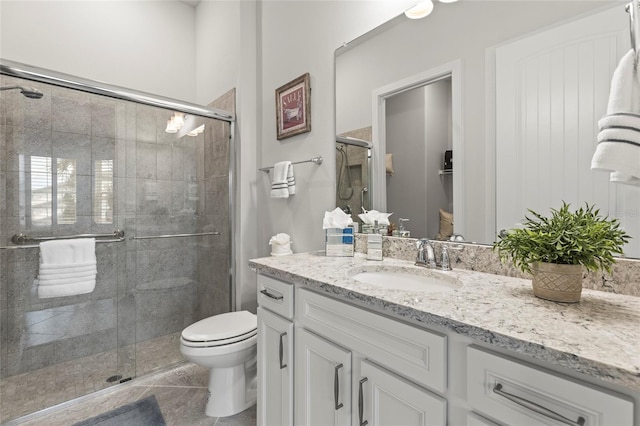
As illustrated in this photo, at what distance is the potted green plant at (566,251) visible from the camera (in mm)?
715

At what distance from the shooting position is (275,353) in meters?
1.22

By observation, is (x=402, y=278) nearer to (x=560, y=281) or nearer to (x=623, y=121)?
(x=560, y=281)

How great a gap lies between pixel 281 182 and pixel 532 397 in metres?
1.57

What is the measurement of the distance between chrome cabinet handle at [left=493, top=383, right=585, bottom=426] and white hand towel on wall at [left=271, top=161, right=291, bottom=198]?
148 cm

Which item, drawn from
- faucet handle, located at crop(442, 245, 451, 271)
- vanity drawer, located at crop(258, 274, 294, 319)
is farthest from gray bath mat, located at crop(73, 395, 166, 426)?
faucet handle, located at crop(442, 245, 451, 271)

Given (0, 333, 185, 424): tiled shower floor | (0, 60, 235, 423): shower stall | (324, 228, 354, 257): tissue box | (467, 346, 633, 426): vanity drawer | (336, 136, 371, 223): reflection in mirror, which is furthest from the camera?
(0, 60, 235, 423): shower stall

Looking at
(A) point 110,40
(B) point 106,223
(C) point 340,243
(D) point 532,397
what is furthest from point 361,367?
(A) point 110,40

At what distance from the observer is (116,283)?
2.11 metres

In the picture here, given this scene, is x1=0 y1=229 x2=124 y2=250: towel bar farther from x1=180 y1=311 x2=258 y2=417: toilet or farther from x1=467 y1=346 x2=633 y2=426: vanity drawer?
x1=467 y1=346 x2=633 y2=426: vanity drawer

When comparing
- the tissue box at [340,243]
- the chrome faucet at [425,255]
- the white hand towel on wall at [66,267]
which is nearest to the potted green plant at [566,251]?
the chrome faucet at [425,255]

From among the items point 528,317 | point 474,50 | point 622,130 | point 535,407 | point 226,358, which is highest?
point 474,50

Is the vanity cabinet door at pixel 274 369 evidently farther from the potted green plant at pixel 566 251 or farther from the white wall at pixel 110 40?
the white wall at pixel 110 40

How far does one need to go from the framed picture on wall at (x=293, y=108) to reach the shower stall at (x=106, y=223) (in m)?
0.49

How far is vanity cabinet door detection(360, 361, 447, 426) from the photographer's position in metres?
0.71
